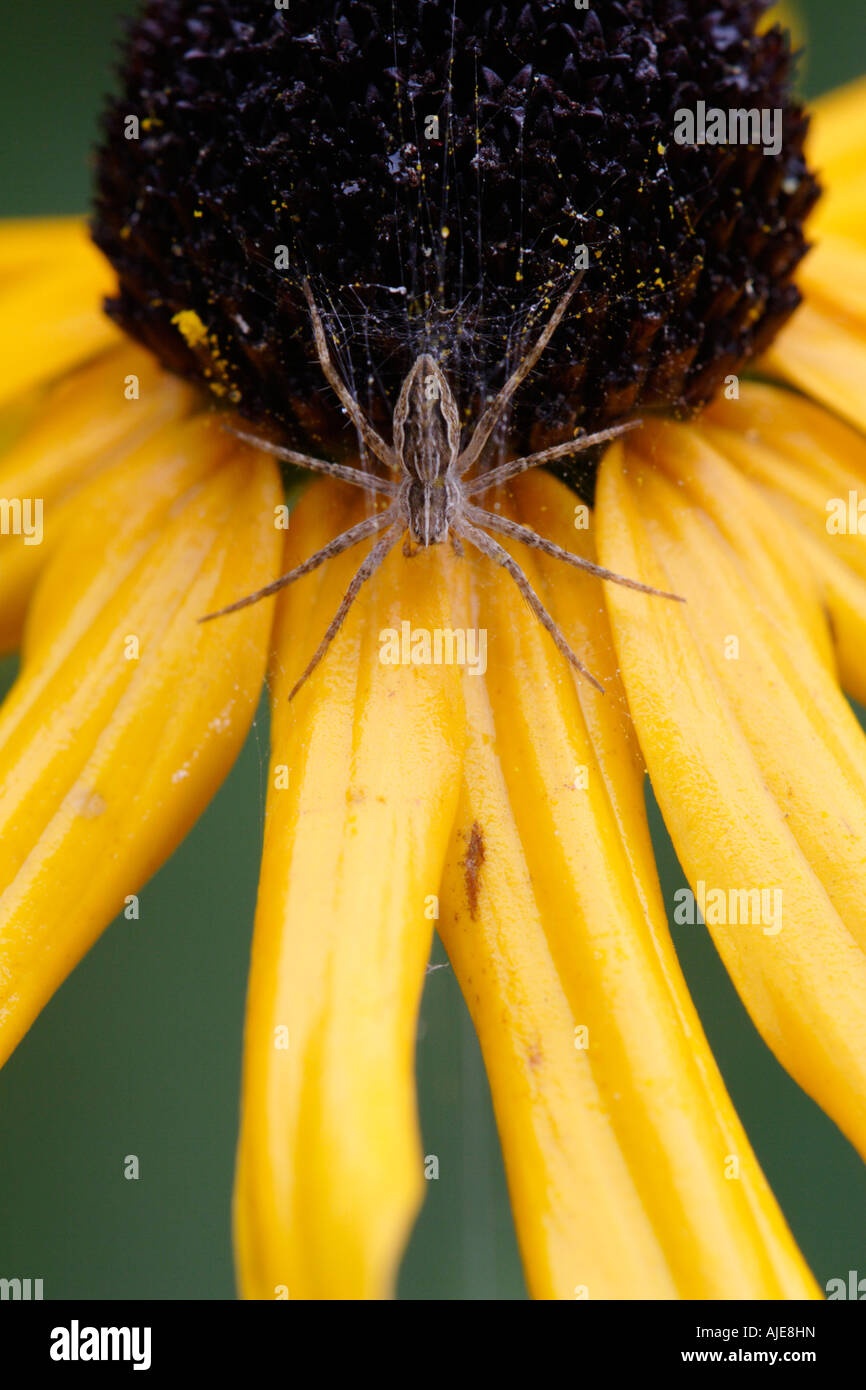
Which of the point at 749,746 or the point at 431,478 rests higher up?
the point at 431,478

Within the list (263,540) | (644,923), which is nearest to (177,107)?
(263,540)

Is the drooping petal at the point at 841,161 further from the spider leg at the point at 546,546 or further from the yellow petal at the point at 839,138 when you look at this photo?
the spider leg at the point at 546,546

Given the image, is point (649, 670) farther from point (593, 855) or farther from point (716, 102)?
point (716, 102)

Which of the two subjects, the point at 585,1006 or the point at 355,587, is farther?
the point at 355,587

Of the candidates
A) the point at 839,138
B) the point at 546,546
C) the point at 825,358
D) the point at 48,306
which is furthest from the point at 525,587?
the point at 839,138

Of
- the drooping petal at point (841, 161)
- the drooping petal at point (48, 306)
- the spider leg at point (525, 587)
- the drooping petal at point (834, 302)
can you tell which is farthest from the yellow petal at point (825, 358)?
the drooping petal at point (48, 306)

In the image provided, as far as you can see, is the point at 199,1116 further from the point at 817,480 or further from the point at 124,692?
the point at 817,480
